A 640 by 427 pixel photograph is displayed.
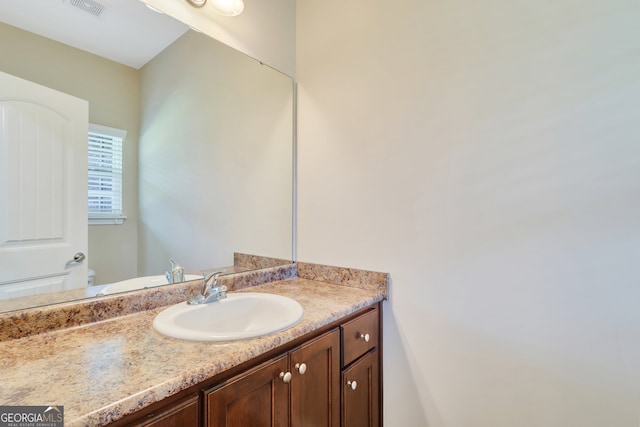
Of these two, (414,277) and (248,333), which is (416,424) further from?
(248,333)

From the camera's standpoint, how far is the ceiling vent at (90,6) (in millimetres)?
931

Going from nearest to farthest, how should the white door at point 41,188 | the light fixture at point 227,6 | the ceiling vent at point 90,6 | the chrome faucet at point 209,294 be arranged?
the white door at point 41,188 < the ceiling vent at point 90,6 < the chrome faucet at point 209,294 < the light fixture at point 227,6

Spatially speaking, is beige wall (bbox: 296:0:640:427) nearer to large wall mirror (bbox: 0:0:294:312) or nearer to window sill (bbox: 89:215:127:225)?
large wall mirror (bbox: 0:0:294:312)

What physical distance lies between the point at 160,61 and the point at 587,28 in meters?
1.52

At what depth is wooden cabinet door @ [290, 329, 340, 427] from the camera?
0.88m

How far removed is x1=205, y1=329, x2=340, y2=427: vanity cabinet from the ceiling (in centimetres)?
117

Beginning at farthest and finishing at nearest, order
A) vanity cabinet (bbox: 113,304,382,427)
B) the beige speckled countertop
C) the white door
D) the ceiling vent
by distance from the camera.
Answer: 1. the ceiling vent
2. the white door
3. vanity cabinet (bbox: 113,304,382,427)
4. the beige speckled countertop

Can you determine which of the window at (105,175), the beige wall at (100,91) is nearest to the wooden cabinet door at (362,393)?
the beige wall at (100,91)

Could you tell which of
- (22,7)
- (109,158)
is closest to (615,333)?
(109,158)

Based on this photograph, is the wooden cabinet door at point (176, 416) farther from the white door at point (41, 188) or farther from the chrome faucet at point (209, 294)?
the white door at point (41, 188)

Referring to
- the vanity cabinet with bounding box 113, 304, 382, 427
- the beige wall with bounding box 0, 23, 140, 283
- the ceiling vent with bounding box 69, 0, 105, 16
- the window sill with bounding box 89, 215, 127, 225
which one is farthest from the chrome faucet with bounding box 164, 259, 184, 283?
the ceiling vent with bounding box 69, 0, 105, 16

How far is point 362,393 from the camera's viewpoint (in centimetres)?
119

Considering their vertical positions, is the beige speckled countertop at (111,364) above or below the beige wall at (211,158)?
below

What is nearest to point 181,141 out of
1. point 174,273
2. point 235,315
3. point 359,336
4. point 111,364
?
point 174,273
